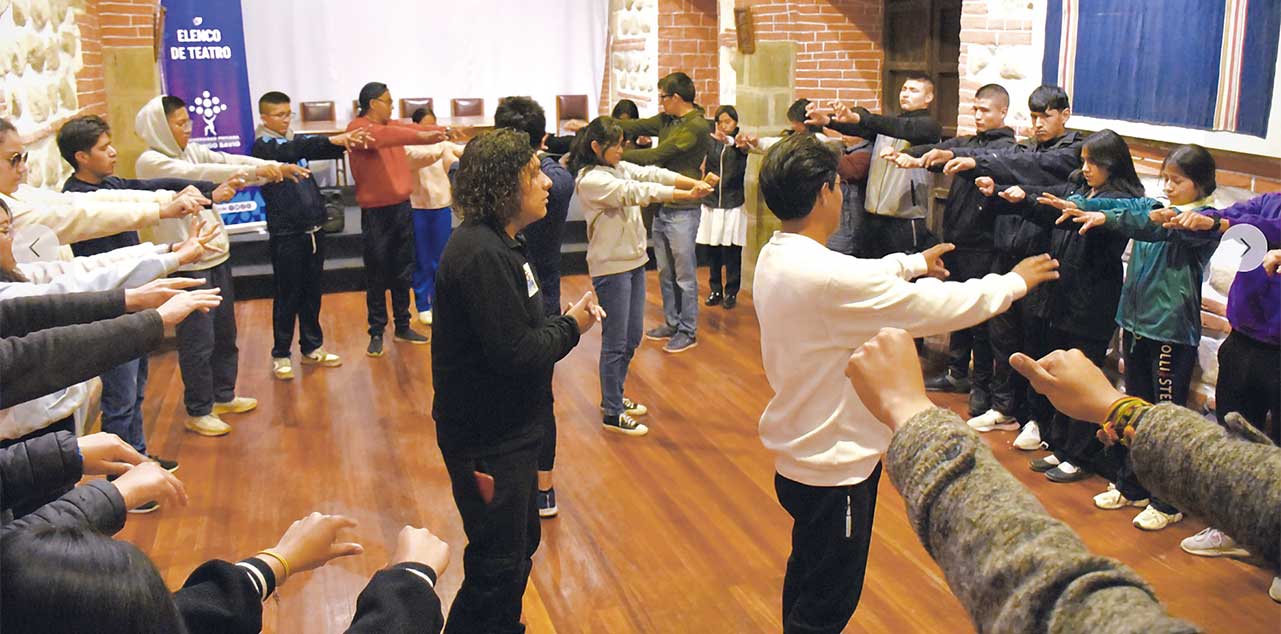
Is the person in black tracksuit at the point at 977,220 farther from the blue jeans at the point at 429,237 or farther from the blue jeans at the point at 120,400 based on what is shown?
the blue jeans at the point at 120,400

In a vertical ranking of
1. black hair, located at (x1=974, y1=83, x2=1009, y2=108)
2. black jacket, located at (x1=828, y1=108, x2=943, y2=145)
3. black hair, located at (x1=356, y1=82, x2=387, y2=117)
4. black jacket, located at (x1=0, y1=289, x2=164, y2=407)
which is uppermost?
black hair, located at (x1=356, y1=82, x2=387, y2=117)

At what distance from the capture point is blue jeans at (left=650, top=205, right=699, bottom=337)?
6.34 metres

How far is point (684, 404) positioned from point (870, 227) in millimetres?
1545

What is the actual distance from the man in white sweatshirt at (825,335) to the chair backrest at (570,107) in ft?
27.2

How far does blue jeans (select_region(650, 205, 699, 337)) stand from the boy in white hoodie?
7.36 feet

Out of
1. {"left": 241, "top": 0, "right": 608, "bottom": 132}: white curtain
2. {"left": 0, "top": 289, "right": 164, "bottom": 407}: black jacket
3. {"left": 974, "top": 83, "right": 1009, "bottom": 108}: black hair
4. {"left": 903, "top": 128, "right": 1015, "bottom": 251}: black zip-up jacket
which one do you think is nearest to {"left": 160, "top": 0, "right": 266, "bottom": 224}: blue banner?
{"left": 241, "top": 0, "right": 608, "bottom": 132}: white curtain

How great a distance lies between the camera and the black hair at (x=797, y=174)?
2523mm

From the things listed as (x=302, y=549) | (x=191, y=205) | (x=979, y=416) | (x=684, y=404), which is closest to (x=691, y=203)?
(x=684, y=404)

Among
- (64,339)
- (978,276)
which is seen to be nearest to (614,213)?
(978,276)

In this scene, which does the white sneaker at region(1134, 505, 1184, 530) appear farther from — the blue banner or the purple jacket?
the blue banner

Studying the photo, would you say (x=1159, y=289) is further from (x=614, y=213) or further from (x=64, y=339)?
(x=64, y=339)

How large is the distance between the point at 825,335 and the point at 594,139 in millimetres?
2537

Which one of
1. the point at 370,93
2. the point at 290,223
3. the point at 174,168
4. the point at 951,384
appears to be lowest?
the point at 951,384

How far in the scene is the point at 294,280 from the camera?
5758mm
